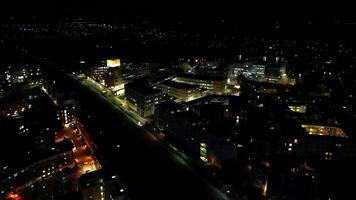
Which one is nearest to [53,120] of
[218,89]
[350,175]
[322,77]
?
[218,89]

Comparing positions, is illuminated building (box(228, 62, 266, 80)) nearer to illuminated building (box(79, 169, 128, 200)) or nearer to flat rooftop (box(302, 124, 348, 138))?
flat rooftop (box(302, 124, 348, 138))

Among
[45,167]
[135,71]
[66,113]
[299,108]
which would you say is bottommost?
[45,167]

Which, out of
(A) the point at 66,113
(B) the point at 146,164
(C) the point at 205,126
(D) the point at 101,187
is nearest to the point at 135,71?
(A) the point at 66,113

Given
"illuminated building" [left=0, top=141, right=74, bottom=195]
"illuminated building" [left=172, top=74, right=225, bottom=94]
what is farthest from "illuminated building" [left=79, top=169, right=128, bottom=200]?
"illuminated building" [left=172, top=74, right=225, bottom=94]

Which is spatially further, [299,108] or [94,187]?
[299,108]

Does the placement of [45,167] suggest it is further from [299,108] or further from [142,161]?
[299,108]

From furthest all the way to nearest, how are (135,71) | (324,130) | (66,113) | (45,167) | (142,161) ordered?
(135,71), (66,113), (324,130), (142,161), (45,167)
